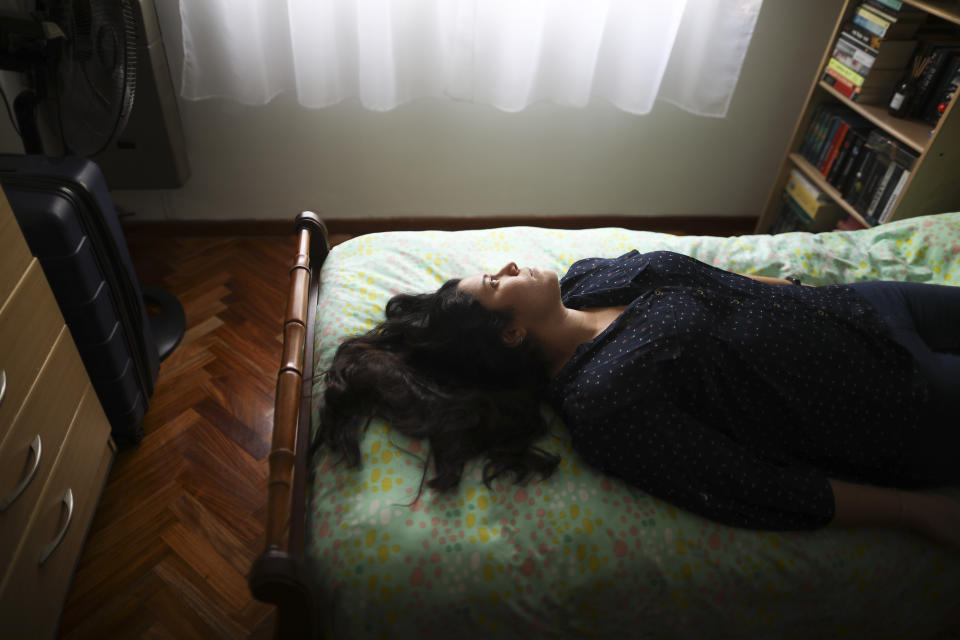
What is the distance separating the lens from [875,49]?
6.44ft

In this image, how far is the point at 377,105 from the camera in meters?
2.10

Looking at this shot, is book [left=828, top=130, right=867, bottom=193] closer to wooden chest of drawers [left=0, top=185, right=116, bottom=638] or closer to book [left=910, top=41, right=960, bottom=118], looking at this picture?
book [left=910, top=41, right=960, bottom=118]

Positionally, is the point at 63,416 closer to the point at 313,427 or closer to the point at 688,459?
the point at 313,427

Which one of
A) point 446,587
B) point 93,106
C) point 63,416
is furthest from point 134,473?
point 446,587

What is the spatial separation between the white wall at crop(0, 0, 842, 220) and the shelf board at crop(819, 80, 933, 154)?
1.23ft

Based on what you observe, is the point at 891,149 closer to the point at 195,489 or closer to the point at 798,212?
the point at 798,212

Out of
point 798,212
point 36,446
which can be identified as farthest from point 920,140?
point 36,446

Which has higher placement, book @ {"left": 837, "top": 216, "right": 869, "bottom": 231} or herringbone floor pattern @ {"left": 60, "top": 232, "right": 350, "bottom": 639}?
book @ {"left": 837, "top": 216, "right": 869, "bottom": 231}

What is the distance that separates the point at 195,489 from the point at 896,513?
59.5 inches

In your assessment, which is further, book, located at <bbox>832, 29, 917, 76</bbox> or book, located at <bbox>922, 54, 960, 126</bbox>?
book, located at <bbox>832, 29, 917, 76</bbox>

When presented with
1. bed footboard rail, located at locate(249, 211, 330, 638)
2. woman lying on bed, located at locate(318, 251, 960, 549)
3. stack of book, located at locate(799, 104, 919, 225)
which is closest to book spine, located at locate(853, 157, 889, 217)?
stack of book, located at locate(799, 104, 919, 225)

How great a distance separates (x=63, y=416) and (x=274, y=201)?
131cm

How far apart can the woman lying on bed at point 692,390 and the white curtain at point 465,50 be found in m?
1.03

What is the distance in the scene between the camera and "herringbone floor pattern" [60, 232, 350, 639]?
133cm
